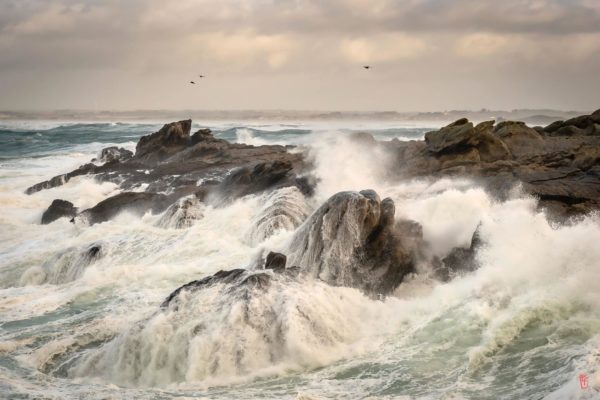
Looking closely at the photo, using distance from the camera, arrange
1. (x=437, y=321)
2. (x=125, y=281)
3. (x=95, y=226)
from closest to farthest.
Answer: (x=437, y=321)
(x=125, y=281)
(x=95, y=226)

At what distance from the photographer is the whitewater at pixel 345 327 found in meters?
9.39

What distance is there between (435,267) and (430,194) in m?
4.16

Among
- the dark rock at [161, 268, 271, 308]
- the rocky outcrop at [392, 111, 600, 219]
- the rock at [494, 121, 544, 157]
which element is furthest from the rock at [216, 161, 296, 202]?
the dark rock at [161, 268, 271, 308]

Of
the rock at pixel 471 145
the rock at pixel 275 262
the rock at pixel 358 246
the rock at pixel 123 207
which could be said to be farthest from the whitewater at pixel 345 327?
the rock at pixel 123 207

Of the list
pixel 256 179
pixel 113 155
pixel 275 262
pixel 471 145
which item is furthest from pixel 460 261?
pixel 113 155

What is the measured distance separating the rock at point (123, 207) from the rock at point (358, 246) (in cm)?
1074

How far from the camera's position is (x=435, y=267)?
13492mm

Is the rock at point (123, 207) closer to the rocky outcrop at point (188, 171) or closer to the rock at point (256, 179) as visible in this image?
the rocky outcrop at point (188, 171)

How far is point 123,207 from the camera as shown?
78.2ft

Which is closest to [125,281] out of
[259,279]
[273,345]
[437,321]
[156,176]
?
[259,279]

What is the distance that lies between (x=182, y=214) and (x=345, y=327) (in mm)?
11178

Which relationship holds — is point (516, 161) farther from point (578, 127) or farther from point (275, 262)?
point (275, 262)

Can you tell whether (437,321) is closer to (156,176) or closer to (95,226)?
(95,226)

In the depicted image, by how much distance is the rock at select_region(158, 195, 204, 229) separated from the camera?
21.3 metres
